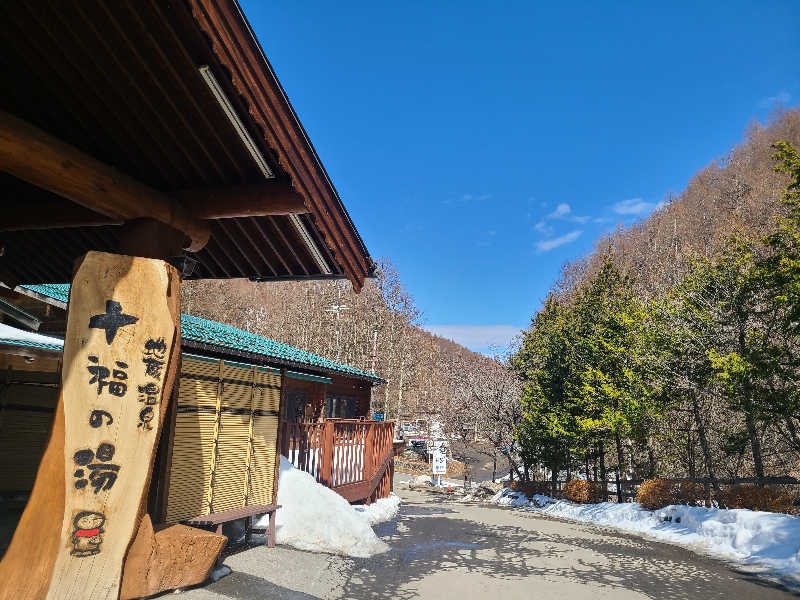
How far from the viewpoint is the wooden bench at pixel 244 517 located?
6.16 meters

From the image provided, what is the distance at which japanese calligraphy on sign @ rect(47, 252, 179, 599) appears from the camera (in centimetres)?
377

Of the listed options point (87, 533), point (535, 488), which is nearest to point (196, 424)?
point (87, 533)

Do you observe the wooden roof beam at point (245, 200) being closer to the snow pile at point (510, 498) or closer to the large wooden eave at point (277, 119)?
the large wooden eave at point (277, 119)

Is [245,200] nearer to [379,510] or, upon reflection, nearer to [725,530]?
[379,510]

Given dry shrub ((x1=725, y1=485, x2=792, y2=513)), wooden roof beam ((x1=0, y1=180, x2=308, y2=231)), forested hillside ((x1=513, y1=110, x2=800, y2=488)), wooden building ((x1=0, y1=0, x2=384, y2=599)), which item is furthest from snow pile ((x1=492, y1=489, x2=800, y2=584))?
wooden roof beam ((x1=0, y1=180, x2=308, y2=231))

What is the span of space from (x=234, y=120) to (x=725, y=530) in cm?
1253

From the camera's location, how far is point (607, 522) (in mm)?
15180

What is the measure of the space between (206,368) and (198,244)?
1846 mm

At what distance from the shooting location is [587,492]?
19.3 m

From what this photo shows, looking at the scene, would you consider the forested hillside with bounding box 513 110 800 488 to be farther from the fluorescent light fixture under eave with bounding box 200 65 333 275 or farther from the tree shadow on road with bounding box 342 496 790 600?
the fluorescent light fixture under eave with bounding box 200 65 333 275

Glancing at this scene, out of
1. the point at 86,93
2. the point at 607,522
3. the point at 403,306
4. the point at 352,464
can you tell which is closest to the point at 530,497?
the point at 607,522

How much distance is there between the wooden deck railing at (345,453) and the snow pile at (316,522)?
1.24 meters

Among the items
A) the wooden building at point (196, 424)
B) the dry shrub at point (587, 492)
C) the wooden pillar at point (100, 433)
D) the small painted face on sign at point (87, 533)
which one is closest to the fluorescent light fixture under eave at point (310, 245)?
the wooden pillar at point (100, 433)

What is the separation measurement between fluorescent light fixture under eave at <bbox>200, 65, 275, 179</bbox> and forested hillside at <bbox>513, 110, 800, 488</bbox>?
11.8 meters
